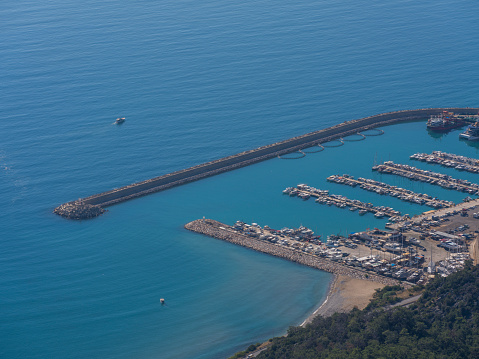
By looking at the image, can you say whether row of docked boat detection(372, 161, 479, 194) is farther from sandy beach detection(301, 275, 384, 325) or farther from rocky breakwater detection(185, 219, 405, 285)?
sandy beach detection(301, 275, 384, 325)

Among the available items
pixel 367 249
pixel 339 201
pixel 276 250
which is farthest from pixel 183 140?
pixel 367 249

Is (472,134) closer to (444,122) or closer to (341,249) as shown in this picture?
(444,122)

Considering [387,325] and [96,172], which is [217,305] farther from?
[96,172]

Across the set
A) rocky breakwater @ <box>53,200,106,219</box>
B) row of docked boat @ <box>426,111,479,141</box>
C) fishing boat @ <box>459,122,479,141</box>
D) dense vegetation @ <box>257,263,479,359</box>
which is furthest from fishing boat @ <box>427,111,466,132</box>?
rocky breakwater @ <box>53,200,106,219</box>

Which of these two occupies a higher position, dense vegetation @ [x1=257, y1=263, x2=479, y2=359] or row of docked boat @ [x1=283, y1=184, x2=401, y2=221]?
row of docked boat @ [x1=283, y1=184, x2=401, y2=221]

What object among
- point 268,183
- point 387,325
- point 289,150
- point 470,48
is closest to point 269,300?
point 387,325

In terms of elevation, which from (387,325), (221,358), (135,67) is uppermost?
(135,67)
